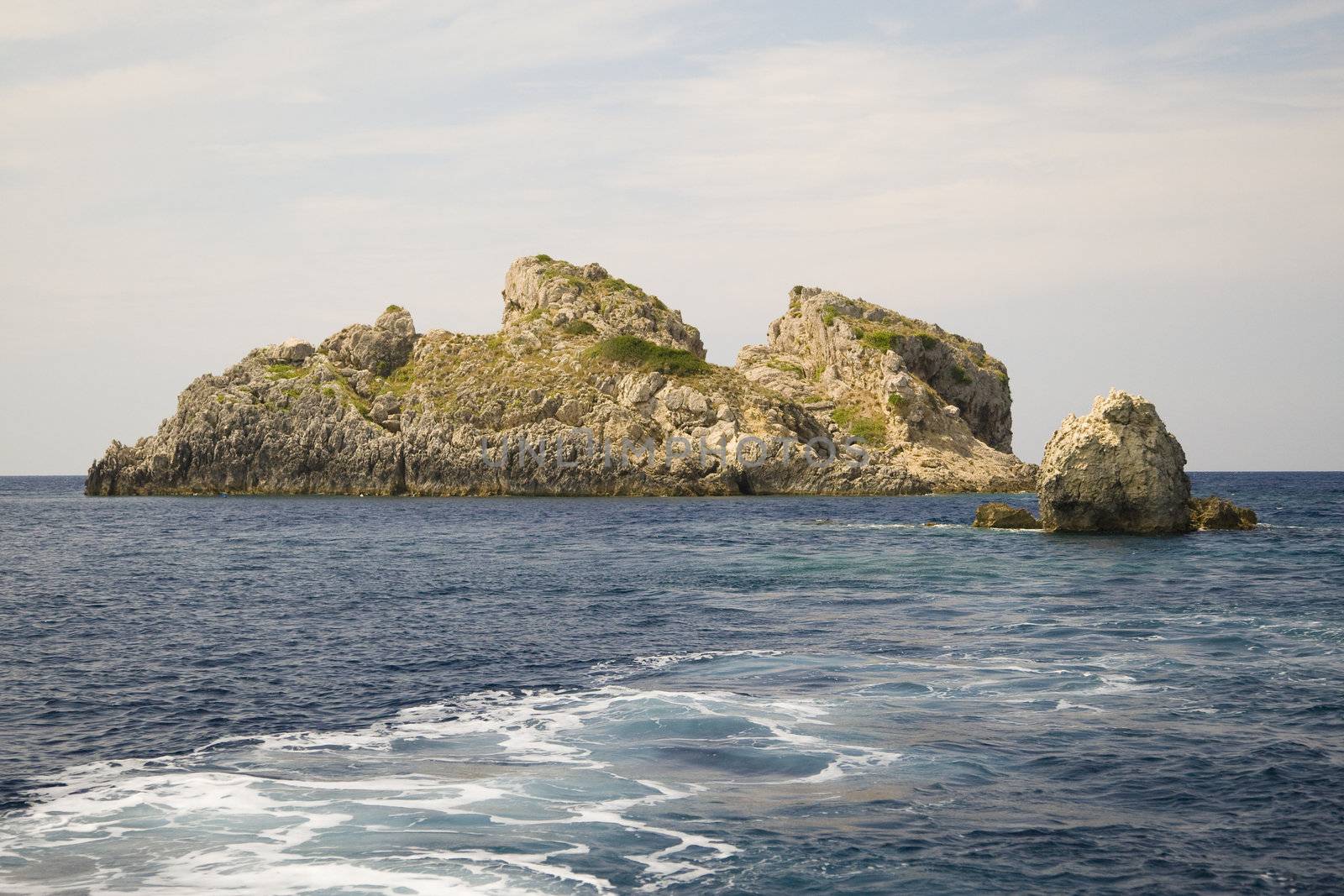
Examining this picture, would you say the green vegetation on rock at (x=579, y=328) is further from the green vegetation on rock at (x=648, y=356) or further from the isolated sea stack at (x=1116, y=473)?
the isolated sea stack at (x=1116, y=473)

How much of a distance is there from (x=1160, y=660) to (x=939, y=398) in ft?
468

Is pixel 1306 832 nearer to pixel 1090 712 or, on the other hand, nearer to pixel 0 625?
pixel 1090 712

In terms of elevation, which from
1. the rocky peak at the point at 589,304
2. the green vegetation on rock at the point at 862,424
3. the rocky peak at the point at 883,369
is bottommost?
the green vegetation on rock at the point at 862,424

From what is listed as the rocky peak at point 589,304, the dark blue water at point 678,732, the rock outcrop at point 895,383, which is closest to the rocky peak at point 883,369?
the rock outcrop at point 895,383

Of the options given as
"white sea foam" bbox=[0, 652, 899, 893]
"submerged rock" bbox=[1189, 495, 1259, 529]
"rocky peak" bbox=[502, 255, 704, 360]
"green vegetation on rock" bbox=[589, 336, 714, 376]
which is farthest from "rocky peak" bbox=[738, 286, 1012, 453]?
"white sea foam" bbox=[0, 652, 899, 893]

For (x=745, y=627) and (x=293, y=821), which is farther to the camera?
(x=745, y=627)

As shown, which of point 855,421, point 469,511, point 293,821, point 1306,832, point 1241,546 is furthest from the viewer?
point 855,421

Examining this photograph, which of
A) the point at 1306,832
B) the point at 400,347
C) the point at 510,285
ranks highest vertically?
the point at 510,285

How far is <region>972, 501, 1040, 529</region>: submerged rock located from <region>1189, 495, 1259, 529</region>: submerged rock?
381 inches

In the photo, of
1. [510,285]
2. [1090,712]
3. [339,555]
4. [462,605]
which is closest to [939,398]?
[510,285]

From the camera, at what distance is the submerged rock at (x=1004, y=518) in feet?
245

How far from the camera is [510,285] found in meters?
190

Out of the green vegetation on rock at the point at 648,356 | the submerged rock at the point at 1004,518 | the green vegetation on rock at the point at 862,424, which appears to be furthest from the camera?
the green vegetation on rock at the point at 862,424

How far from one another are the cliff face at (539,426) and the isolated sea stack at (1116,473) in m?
73.9
